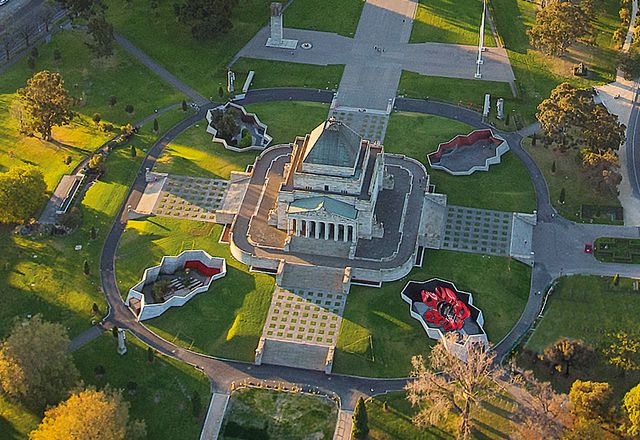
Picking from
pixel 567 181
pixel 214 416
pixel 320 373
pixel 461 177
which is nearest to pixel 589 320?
pixel 567 181

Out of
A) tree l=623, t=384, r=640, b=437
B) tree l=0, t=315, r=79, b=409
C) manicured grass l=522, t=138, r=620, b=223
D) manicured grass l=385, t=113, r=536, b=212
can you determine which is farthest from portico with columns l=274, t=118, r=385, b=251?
tree l=623, t=384, r=640, b=437

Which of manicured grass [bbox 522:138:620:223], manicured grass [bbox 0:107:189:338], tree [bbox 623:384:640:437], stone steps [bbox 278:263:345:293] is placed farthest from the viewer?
manicured grass [bbox 522:138:620:223]

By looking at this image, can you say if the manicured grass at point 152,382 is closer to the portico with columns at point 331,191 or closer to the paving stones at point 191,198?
the paving stones at point 191,198

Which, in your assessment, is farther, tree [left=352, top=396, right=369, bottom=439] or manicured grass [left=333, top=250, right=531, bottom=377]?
manicured grass [left=333, top=250, right=531, bottom=377]

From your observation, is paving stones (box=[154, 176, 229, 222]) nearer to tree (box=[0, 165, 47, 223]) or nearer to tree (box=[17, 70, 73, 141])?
tree (box=[0, 165, 47, 223])

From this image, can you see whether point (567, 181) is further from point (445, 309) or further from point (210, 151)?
point (210, 151)

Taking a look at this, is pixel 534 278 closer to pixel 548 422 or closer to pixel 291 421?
pixel 548 422
